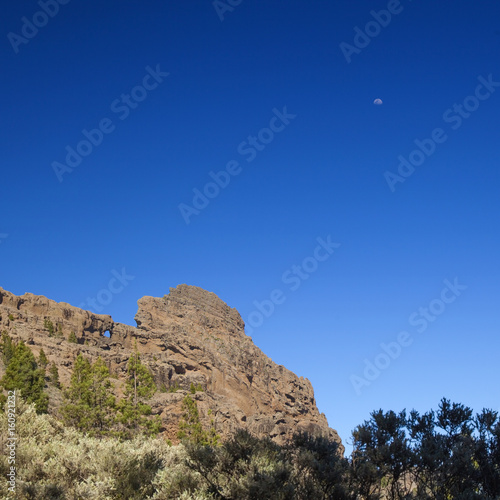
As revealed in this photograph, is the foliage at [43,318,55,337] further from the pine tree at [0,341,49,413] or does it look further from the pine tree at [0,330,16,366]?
the pine tree at [0,341,49,413]

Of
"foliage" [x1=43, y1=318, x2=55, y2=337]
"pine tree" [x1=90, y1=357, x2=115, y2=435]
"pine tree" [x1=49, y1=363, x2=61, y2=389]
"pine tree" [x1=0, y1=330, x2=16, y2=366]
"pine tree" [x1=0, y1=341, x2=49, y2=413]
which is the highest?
"foliage" [x1=43, y1=318, x2=55, y2=337]

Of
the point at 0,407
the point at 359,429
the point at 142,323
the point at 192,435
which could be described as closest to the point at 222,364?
the point at 142,323

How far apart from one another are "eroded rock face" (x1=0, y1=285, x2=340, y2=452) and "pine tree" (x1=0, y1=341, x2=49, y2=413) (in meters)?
26.2

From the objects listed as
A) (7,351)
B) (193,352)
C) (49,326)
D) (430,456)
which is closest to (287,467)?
(430,456)

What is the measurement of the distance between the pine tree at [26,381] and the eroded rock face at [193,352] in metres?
26.2

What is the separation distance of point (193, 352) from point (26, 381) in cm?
8334

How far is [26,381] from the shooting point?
51812mm

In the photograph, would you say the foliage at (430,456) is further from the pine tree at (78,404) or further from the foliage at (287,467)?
the pine tree at (78,404)

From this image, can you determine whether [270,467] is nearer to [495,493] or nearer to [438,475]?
[438,475]

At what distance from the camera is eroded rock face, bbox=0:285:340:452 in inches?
4016

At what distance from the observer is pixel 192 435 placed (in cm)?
5953

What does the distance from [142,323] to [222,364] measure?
28.4 meters

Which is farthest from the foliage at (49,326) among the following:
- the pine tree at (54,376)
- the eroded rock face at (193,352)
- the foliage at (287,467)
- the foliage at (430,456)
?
the foliage at (430,456)

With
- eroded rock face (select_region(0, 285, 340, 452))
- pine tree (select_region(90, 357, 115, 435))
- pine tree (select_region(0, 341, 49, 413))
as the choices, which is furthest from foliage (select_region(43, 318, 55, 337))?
pine tree (select_region(0, 341, 49, 413))
